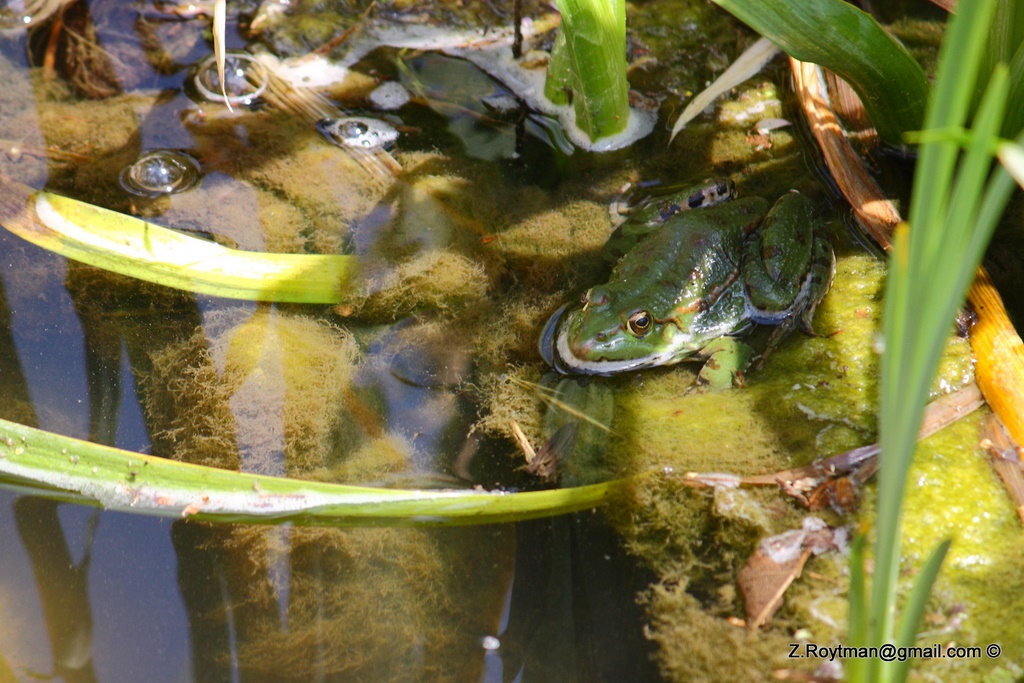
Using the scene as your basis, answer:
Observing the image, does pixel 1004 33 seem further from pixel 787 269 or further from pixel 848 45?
pixel 787 269

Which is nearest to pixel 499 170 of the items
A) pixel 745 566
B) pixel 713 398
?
pixel 713 398

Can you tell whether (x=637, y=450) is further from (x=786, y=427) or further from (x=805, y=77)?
(x=805, y=77)

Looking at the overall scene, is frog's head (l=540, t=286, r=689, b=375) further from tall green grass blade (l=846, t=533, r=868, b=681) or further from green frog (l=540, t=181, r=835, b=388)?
tall green grass blade (l=846, t=533, r=868, b=681)

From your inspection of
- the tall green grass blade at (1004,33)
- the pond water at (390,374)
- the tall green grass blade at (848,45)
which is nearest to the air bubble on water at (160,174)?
the pond water at (390,374)

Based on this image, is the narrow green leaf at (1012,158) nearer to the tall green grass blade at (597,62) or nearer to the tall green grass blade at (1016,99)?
the tall green grass blade at (1016,99)

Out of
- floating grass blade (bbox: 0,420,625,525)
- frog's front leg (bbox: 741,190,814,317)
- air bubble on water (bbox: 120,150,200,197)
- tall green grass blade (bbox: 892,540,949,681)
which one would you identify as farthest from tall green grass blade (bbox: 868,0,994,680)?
air bubble on water (bbox: 120,150,200,197)

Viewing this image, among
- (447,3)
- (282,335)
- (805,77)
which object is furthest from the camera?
(447,3)
